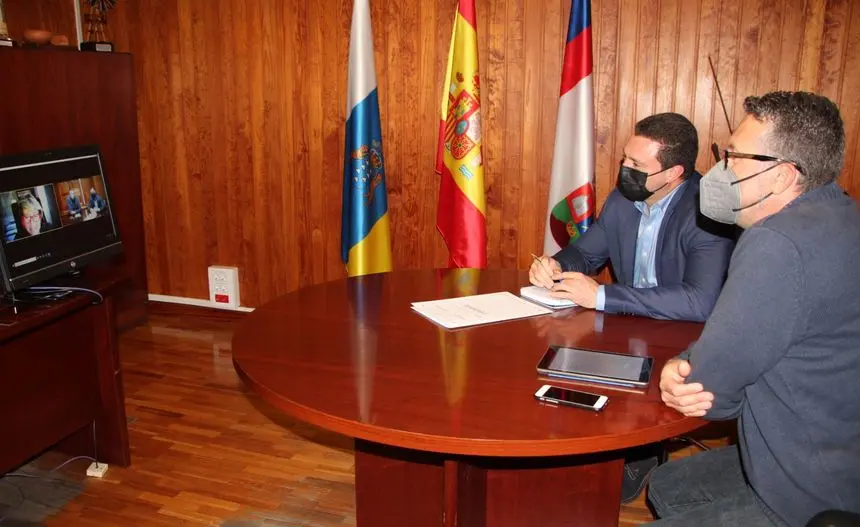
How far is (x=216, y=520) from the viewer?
246 centimetres

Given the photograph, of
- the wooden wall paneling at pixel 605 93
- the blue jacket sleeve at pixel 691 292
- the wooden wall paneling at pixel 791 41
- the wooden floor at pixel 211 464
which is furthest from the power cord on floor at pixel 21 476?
the wooden wall paneling at pixel 791 41

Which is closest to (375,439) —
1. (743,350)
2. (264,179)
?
(743,350)

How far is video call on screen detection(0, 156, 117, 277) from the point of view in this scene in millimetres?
2283

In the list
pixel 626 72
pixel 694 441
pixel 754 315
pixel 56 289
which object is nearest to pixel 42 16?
pixel 56 289

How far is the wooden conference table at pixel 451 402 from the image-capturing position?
4.73ft

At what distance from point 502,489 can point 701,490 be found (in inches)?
20.5

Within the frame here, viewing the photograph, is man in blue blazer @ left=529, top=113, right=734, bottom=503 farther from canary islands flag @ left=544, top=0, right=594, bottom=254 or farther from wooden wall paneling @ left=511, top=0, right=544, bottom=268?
wooden wall paneling @ left=511, top=0, right=544, bottom=268

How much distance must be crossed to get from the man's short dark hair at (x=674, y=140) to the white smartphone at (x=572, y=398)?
1.08 metres

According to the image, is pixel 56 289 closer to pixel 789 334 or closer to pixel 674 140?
pixel 674 140

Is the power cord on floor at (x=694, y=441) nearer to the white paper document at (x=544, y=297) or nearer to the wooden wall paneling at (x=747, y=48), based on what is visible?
the white paper document at (x=544, y=297)

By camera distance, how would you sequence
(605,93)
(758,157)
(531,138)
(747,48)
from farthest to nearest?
(531,138) → (605,93) → (747,48) → (758,157)

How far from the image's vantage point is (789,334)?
1342 millimetres

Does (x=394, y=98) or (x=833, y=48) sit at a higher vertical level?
(x=833, y=48)

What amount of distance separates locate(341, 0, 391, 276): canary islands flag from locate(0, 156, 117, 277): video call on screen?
4.43 feet
